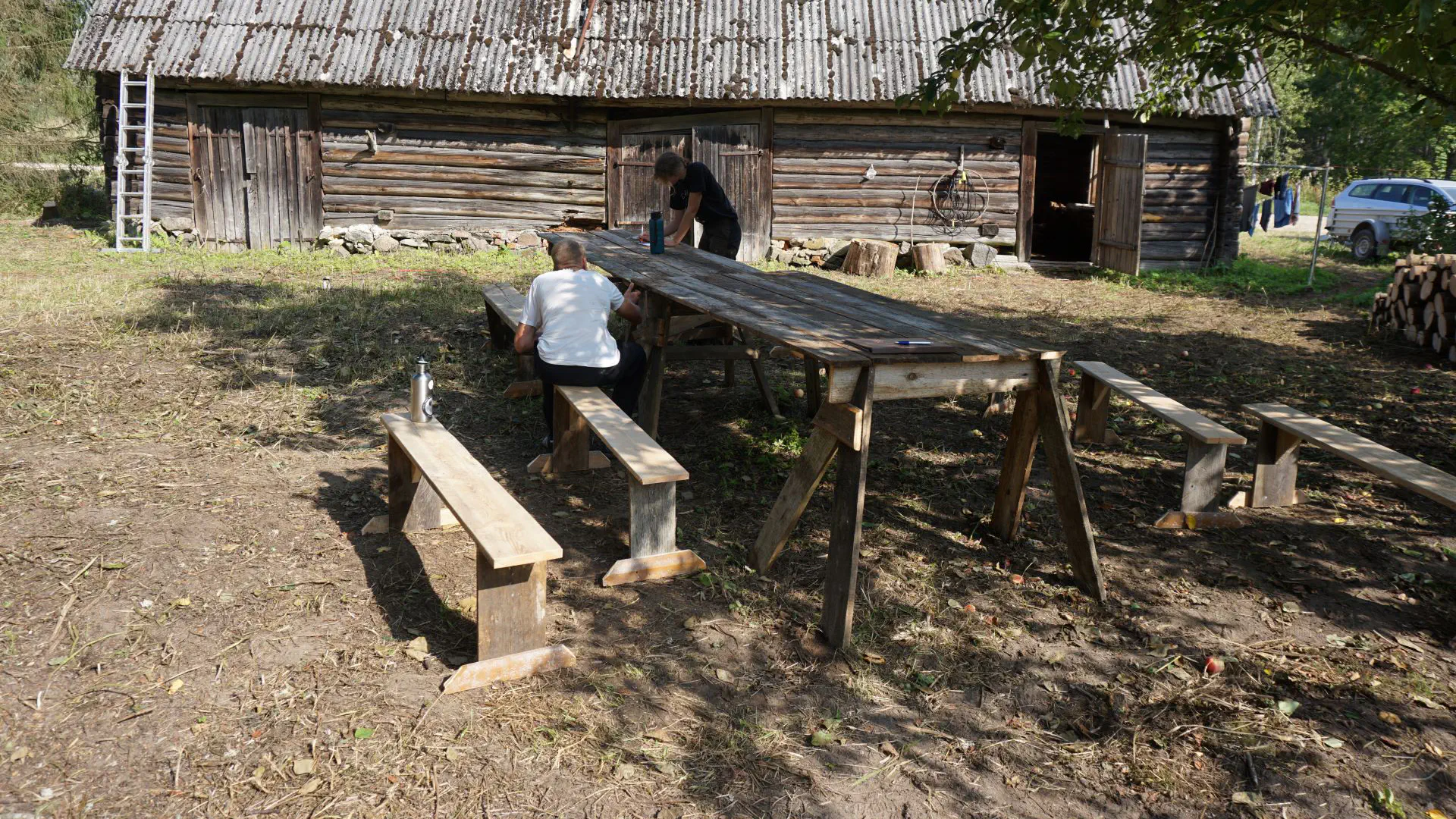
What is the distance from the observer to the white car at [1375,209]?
17.3 metres

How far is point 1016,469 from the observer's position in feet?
15.1

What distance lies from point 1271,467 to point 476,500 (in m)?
3.88

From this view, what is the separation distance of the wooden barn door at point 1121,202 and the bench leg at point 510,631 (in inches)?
468

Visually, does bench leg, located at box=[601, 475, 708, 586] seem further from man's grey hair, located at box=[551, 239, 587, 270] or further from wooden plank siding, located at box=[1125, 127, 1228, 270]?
wooden plank siding, located at box=[1125, 127, 1228, 270]

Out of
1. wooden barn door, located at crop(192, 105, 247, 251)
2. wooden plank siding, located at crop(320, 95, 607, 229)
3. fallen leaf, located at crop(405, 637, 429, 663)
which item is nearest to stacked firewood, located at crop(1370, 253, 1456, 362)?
fallen leaf, located at crop(405, 637, 429, 663)

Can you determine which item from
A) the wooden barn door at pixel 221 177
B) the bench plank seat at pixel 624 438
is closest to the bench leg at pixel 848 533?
the bench plank seat at pixel 624 438

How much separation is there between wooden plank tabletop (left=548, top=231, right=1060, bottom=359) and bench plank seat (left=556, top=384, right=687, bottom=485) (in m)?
0.62

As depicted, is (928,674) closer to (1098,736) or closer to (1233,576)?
(1098,736)

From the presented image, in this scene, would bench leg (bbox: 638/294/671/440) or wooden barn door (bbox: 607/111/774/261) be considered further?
wooden barn door (bbox: 607/111/774/261)

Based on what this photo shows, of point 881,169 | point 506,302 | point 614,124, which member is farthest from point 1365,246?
point 506,302

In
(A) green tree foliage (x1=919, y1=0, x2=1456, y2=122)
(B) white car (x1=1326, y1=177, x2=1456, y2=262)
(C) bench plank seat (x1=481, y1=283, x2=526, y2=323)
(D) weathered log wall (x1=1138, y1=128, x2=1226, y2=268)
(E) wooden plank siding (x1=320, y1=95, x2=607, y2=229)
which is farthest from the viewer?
(B) white car (x1=1326, y1=177, x2=1456, y2=262)

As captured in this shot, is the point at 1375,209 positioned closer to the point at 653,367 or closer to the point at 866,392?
the point at 653,367

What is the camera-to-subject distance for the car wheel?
17.4 m

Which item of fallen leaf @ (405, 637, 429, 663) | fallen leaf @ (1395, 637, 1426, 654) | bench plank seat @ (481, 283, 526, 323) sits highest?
bench plank seat @ (481, 283, 526, 323)
